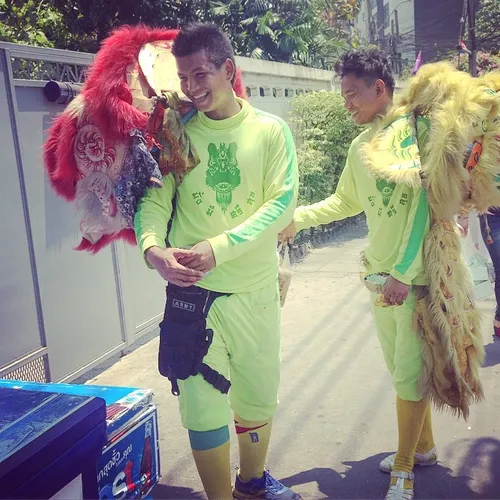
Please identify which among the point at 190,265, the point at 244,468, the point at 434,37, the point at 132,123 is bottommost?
the point at 244,468

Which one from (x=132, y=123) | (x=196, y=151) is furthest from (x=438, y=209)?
(x=132, y=123)

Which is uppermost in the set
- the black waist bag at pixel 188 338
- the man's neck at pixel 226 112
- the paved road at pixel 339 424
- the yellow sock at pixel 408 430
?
the man's neck at pixel 226 112

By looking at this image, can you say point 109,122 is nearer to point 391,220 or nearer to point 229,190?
point 229,190

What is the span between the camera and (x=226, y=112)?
2443 millimetres

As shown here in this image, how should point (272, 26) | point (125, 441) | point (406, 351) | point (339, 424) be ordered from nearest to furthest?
1. point (125, 441)
2. point (406, 351)
3. point (339, 424)
4. point (272, 26)

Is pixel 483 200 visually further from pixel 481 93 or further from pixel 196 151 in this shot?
pixel 196 151

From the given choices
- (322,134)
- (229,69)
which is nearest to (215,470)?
(229,69)

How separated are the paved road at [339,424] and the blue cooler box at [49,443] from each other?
128cm

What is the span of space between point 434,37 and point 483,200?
79.6 ft

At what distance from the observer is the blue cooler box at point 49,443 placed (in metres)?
1.48

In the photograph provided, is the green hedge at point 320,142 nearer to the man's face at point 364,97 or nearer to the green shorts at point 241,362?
the man's face at point 364,97

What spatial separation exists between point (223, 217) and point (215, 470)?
997mm

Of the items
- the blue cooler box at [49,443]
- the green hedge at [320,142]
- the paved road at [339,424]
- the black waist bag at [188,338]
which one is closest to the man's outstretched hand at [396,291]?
the black waist bag at [188,338]

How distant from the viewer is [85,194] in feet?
8.33
